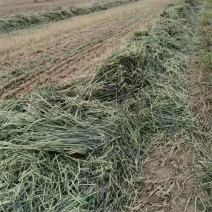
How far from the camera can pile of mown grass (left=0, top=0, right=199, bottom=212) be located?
461cm

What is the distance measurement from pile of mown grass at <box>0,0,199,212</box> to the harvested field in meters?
2.08

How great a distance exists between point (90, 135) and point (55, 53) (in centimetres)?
727

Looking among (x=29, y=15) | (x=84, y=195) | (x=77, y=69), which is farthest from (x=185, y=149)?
(x=29, y=15)

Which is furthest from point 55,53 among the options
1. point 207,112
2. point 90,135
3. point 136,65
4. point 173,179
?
point 173,179

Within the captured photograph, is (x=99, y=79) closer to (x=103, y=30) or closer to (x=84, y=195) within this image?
(x=84, y=195)

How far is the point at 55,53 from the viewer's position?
1238 cm

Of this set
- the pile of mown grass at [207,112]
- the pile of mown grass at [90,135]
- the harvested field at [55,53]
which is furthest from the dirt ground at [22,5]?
the pile of mown grass at [90,135]

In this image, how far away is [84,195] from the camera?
4621 mm

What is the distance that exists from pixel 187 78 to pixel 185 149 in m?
3.50

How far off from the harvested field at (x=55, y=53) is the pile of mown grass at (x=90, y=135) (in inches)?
81.8

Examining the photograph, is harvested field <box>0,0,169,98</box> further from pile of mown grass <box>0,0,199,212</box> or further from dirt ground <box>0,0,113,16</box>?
dirt ground <box>0,0,113,16</box>

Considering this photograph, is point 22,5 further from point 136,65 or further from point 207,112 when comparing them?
point 207,112

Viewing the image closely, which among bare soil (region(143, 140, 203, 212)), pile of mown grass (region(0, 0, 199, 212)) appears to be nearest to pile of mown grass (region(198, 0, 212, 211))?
bare soil (region(143, 140, 203, 212))

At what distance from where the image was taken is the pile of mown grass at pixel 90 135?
4609mm
